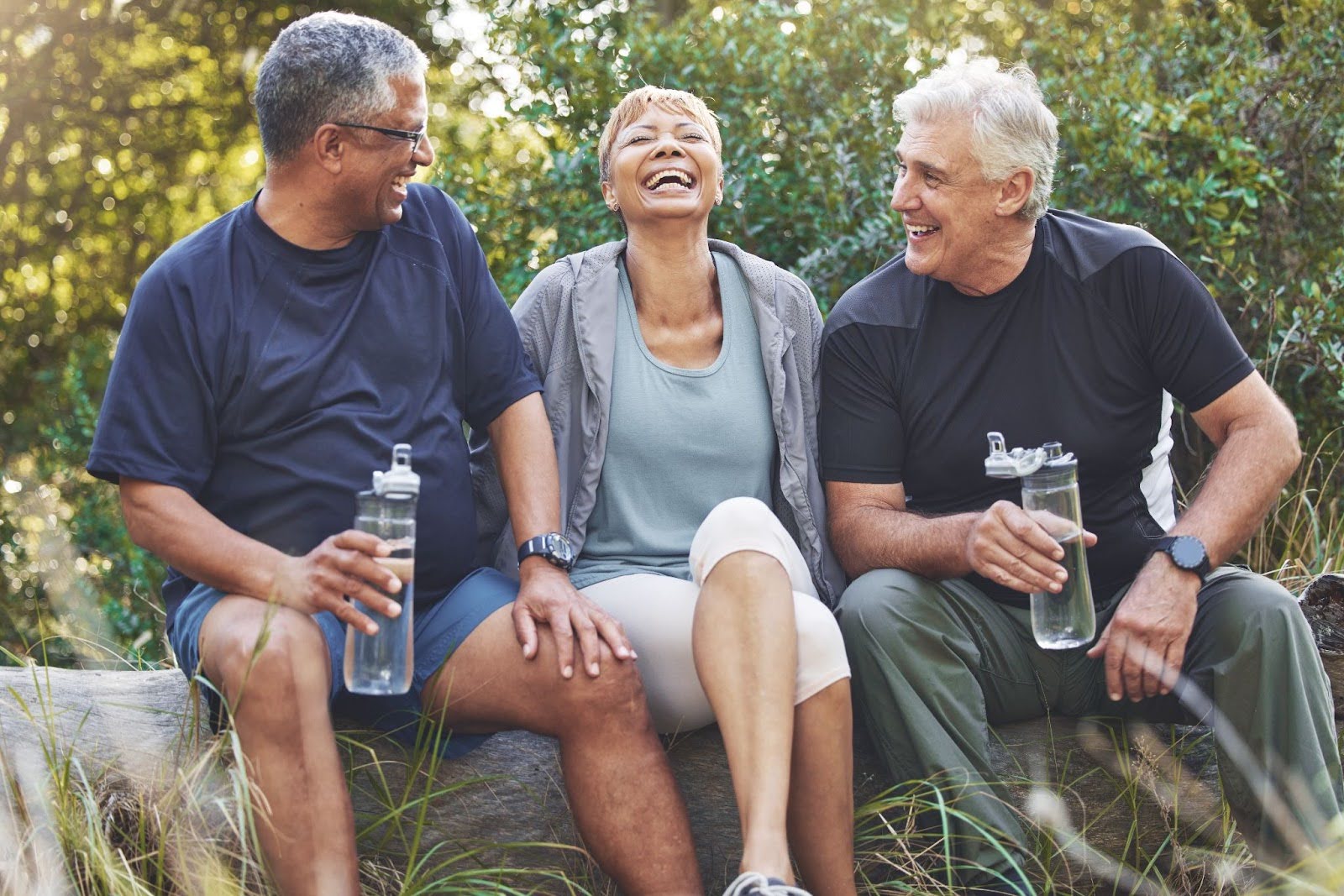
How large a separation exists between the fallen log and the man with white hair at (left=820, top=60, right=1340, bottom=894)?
139mm

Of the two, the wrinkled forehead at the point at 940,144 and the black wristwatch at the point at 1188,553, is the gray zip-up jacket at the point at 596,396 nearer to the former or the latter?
the wrinkled forehead at the point at 940,144

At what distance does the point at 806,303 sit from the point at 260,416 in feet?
4.66

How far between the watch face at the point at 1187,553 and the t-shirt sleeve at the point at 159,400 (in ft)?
6.78

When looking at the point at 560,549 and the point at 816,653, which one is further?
the point at 560,549

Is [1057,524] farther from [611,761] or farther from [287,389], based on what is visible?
[287,389]

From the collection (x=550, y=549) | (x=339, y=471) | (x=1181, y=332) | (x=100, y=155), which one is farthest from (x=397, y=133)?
(x=100, y=155)

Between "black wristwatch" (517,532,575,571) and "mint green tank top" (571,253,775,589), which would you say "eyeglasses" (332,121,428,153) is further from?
"black wristwatch" (517,532,575,571)

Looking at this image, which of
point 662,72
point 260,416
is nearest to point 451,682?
point 260,416

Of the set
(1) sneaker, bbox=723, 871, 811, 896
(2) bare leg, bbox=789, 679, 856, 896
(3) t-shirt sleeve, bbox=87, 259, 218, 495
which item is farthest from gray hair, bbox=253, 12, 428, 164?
(1) sneaker, bbox=723, 871, 811, 896

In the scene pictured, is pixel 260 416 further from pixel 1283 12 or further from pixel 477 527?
pixel 1283 12

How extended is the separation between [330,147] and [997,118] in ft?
5.20

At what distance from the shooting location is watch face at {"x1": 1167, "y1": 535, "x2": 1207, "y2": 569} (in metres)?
2.98

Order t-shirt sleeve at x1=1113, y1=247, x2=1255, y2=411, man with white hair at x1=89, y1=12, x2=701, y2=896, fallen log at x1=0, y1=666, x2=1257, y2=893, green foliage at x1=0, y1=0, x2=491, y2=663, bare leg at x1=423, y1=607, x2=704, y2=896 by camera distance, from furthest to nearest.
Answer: green foliage at x1=0, y1=0, x2=491, y2=663 < t-shirt sleeve at x1=1113, y1=247, x2=1255, y2=411 < fallen log at x1=0, y1=666, x2=1257, y2=893 < bare leg at x1=423, y1=607, x2=704, y2=896 < man with white hair at x1=89, y1=12, x2=701, y2=896

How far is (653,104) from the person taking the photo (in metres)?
3.58
